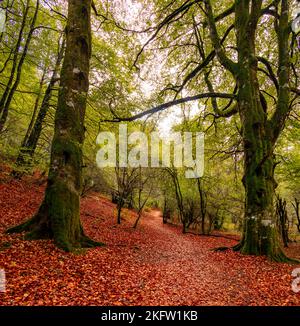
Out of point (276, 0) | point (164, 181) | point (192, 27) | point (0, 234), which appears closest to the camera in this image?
point (0, 234)

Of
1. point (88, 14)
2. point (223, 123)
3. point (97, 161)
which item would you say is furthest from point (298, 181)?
point (88, 14)

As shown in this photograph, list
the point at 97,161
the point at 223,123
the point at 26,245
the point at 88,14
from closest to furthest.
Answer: the point at 26,245
the point at 88,14
the point at 223,123
the point at 97,161

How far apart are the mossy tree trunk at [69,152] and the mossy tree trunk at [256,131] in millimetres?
5000

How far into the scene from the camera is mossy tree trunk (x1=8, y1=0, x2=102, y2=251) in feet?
18.7

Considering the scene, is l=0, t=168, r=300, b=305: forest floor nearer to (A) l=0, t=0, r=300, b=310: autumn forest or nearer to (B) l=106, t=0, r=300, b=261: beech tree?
(A) l=0, t=0, r=300, b=310: autumn forest

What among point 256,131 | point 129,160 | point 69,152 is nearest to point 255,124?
point 256,131

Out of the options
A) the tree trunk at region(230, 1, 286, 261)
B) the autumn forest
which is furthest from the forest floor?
the tree trunk at region(230, 1, 286, 261)

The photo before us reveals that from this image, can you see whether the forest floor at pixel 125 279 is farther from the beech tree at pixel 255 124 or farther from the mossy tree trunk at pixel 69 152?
the beech tree at pixel 255 124

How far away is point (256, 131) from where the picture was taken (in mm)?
7551

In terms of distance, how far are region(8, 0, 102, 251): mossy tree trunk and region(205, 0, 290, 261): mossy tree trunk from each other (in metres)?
5.00

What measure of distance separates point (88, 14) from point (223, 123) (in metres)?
9.83

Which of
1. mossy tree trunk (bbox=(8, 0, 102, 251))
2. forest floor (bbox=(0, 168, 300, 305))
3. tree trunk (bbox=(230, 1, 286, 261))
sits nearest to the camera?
forest floor (bbox=(0, 168, 300, 305))

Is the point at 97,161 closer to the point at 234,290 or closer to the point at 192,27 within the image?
the point at 192,27
